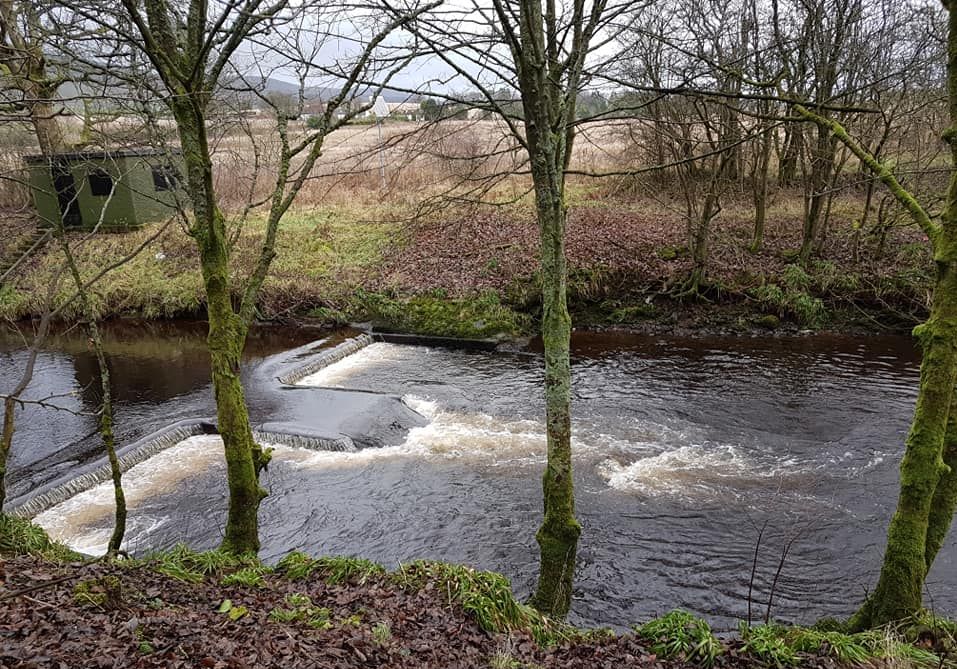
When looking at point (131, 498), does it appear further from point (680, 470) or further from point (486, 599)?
point (680, 470)

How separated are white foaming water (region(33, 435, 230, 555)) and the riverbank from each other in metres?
6.07

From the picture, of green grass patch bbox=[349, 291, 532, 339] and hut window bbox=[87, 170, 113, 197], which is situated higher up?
hut window bbox=[87, 170, 113, 197]

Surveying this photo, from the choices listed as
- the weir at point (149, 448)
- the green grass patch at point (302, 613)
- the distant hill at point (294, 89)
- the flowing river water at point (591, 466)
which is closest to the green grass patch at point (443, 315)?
the flowing river water at point (591, 466)

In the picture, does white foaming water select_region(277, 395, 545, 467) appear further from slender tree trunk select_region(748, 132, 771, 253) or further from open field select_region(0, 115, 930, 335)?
slender tree trunk select_region(748, 132, 771, 253)

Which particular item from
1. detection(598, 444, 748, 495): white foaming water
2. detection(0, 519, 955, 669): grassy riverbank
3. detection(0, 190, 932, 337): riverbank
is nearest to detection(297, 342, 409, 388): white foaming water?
detection(0, 190, 932, 337): riverbank

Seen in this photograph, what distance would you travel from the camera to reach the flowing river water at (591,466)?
7184 millimetres

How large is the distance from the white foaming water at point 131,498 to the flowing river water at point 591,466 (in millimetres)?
35

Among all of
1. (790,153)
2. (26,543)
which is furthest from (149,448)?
(790,153)

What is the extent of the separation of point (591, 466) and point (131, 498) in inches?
248

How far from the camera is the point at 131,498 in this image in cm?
877

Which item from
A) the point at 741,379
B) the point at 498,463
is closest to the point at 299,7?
the point at 498,463

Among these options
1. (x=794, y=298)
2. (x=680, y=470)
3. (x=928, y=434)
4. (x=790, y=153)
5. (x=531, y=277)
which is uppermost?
(x=790, y=153)

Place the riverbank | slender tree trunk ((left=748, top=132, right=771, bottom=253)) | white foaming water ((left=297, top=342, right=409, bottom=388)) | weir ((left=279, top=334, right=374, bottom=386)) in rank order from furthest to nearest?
slender tree trunk ((left=748, top=132, right=771, bottom=253)), the riverbank, white foaming water ((left=297, top=342, right=409, bottom=388)), weir ((left=279, top=334, right=374, bottom=386))

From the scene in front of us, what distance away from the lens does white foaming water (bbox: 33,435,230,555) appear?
25.9 feet
